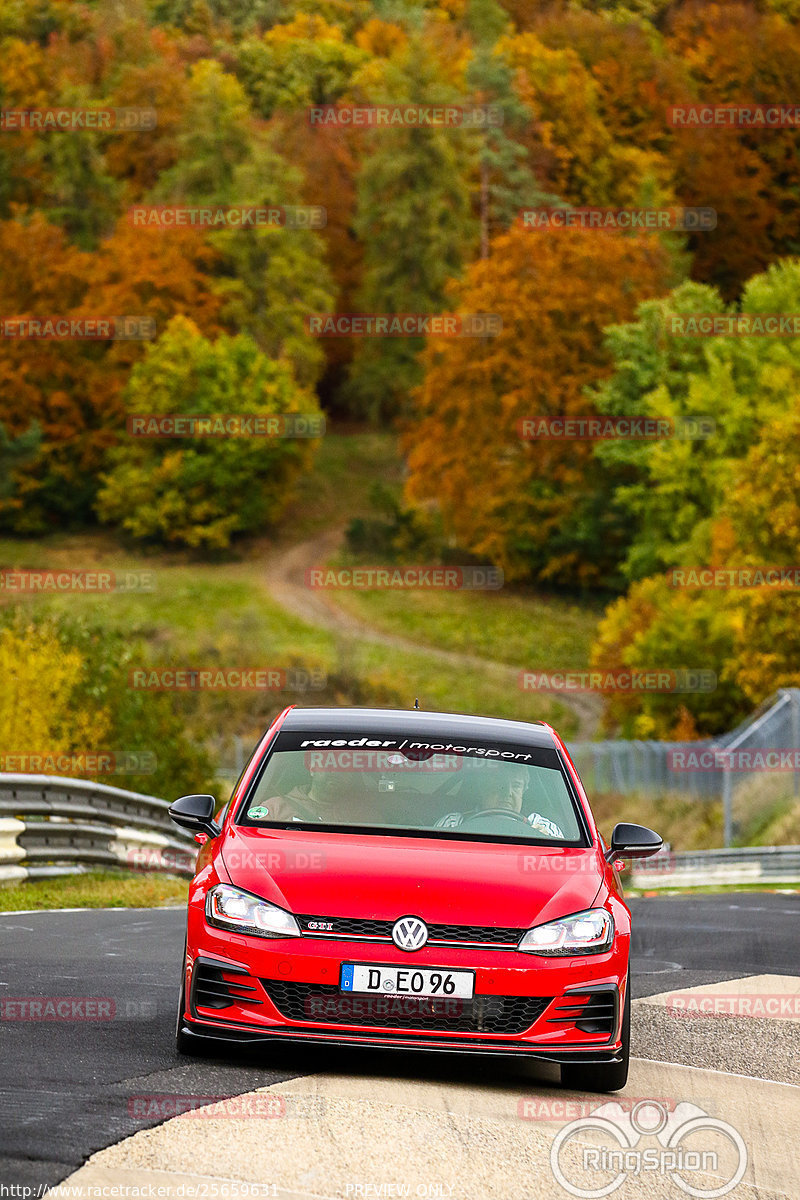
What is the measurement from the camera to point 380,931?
298 inches

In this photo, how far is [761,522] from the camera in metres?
50.4

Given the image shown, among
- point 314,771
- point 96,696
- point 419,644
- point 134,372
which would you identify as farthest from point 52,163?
point 314,771

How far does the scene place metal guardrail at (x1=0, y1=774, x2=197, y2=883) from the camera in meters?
17.2

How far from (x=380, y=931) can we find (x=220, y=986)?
0.71m

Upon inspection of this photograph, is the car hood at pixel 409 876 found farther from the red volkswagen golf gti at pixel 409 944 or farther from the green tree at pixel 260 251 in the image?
the green tree at pixel 260 251

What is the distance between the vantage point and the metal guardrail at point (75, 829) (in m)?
17.2

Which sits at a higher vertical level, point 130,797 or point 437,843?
point 437,843

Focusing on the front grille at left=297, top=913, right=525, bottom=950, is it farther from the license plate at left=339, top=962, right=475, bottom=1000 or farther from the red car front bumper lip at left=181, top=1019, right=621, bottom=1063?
the red car front bumper lip at left=181, top=1019, right=621, bottom=1063

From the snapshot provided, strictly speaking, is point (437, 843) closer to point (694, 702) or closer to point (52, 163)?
point (694, 702)

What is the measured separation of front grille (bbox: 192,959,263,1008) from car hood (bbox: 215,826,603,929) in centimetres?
33

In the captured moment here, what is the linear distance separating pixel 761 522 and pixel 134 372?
161 ft

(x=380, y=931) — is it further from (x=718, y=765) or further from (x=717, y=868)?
(x=718, y=765)

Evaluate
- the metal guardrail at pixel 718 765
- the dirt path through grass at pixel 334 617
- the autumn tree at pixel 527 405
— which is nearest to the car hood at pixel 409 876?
the metal guardrail at pixel 718 765

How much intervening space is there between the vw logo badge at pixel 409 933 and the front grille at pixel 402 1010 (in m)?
0.21
